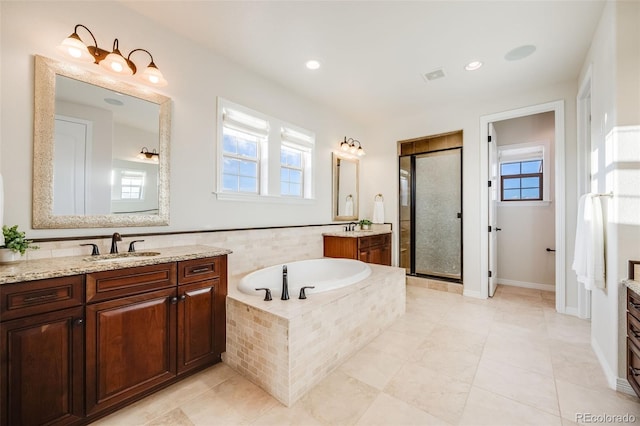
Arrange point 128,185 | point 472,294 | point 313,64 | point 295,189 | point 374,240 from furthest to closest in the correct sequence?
point 374,240 < point 472,294 < point 295,189 < point 313,64 < point 128,185

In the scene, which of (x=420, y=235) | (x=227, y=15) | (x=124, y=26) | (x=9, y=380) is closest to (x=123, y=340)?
(x=9, y=380)

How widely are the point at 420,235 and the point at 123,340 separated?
4112 millimetres

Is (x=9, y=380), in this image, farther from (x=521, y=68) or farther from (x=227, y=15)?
(x=521, y=68)

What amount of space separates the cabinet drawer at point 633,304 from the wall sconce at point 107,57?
11.3ft

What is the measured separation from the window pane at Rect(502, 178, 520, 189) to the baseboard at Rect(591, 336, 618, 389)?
2639mm

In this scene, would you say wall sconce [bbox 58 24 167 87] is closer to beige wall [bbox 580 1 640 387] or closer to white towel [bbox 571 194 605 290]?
beige wall [bbox 580 1 640 387]

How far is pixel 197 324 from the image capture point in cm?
189

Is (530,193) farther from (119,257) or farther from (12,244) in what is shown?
(12,244)

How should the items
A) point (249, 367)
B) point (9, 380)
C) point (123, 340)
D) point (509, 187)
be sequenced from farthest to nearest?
1. point (509, 187)
2. point (249, 367)
3. point (123, 340)
4. point (9, 380)

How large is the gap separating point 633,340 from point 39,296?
10.7ft

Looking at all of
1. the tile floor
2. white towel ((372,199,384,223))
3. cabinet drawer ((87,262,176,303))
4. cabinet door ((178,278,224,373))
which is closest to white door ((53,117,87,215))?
cabinet drawer ((87,262,176,303))

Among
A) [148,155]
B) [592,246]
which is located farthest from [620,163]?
[148,155]

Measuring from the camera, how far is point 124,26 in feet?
6.61

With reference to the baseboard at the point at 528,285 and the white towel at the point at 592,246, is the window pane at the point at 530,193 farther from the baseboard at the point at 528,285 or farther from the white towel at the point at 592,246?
the white towel at the point at 592,246
